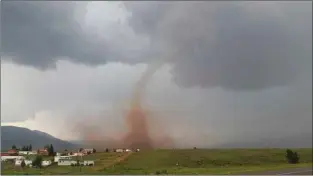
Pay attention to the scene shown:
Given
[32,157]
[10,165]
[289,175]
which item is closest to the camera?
[289,175]

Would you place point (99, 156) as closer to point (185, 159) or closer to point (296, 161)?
point (185, 159)

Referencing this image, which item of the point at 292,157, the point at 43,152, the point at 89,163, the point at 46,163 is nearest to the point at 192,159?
the point at 292,157

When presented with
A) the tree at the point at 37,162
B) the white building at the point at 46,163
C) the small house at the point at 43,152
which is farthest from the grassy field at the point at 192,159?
the small house at the point at 43,152

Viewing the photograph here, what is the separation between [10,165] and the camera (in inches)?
2808

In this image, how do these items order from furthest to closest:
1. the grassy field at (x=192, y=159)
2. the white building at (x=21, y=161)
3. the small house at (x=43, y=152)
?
the small house at (x=43, y=152) → the grassy field at (x=192, y=159) → the white building at (x=21, y=161)

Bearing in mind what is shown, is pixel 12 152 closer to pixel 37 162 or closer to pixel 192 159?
pixel 37 162

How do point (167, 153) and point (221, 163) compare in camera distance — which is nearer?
point (221, 163)

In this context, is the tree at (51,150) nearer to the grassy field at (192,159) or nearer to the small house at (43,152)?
the small house at (43,152)

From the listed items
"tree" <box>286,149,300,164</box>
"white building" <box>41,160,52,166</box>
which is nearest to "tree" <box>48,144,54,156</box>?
"white building" <box>41,160,52,166</box>

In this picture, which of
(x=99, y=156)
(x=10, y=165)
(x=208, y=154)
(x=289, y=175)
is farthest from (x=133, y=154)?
(x=289, y=175)

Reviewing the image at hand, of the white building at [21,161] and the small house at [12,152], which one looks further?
the small house at [12,152]

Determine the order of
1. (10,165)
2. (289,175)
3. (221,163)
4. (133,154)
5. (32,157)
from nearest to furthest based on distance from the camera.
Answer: (289,175)
(10,165)
(32,157)
(221,163)
(133,154)

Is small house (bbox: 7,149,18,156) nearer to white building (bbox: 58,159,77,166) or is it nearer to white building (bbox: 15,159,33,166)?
white building (bbox: 15,159,33,166)

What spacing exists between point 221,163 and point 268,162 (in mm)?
11165
